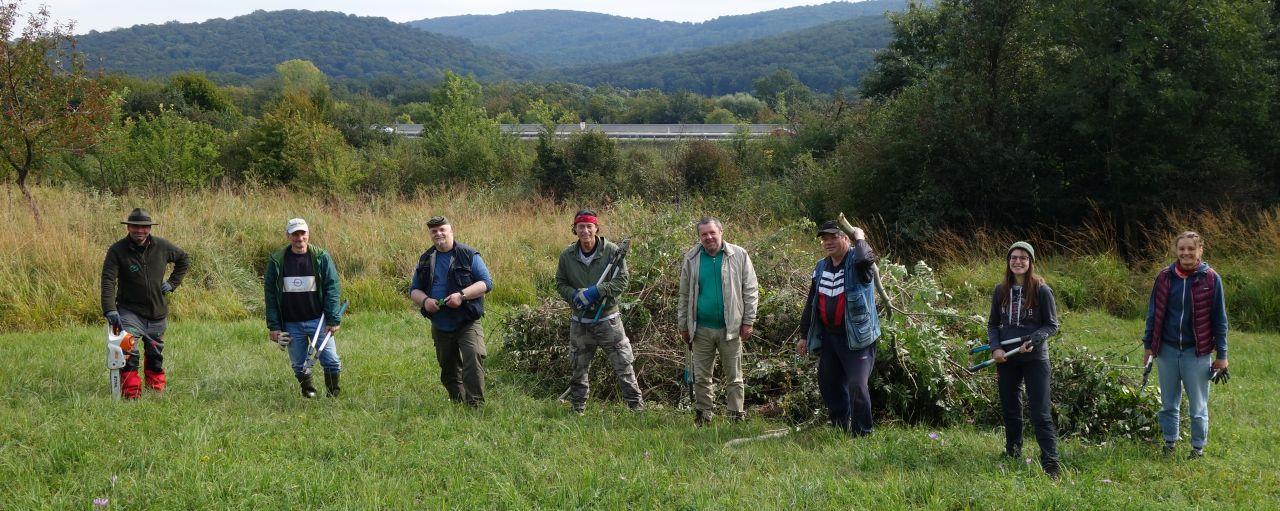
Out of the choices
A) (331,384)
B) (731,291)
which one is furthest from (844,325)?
(331,384)

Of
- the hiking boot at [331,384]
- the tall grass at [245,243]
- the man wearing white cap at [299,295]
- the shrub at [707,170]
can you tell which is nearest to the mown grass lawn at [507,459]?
the hiking boot at [331,384]

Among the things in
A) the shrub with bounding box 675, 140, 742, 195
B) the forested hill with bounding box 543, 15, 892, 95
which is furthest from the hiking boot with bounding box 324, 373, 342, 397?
the forested hill with bounding box 543, 15, 892, 95

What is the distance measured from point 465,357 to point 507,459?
148 centimetres

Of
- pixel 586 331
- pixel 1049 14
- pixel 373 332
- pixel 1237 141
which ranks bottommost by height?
pixel 373 332

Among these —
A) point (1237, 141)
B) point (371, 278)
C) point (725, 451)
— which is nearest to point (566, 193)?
point (371, 278)

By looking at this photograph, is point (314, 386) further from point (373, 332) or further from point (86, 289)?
point (86, 289)

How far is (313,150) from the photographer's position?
73.3 feet

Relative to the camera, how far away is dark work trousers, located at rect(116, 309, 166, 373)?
718 cm

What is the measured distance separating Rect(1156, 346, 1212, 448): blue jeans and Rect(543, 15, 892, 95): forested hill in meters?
115

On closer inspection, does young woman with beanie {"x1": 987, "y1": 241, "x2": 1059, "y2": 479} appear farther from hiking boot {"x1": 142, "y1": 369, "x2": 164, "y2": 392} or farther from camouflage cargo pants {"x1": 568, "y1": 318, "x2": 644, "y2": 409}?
hiking boot {"x1": 142, "y1": 369, "x2": 164, "y2": 392}

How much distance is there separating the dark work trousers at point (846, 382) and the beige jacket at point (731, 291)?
2.06 feet

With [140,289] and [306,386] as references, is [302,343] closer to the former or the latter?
[306,386]

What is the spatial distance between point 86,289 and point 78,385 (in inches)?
180

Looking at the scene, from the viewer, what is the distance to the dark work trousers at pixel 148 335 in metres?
7.18
